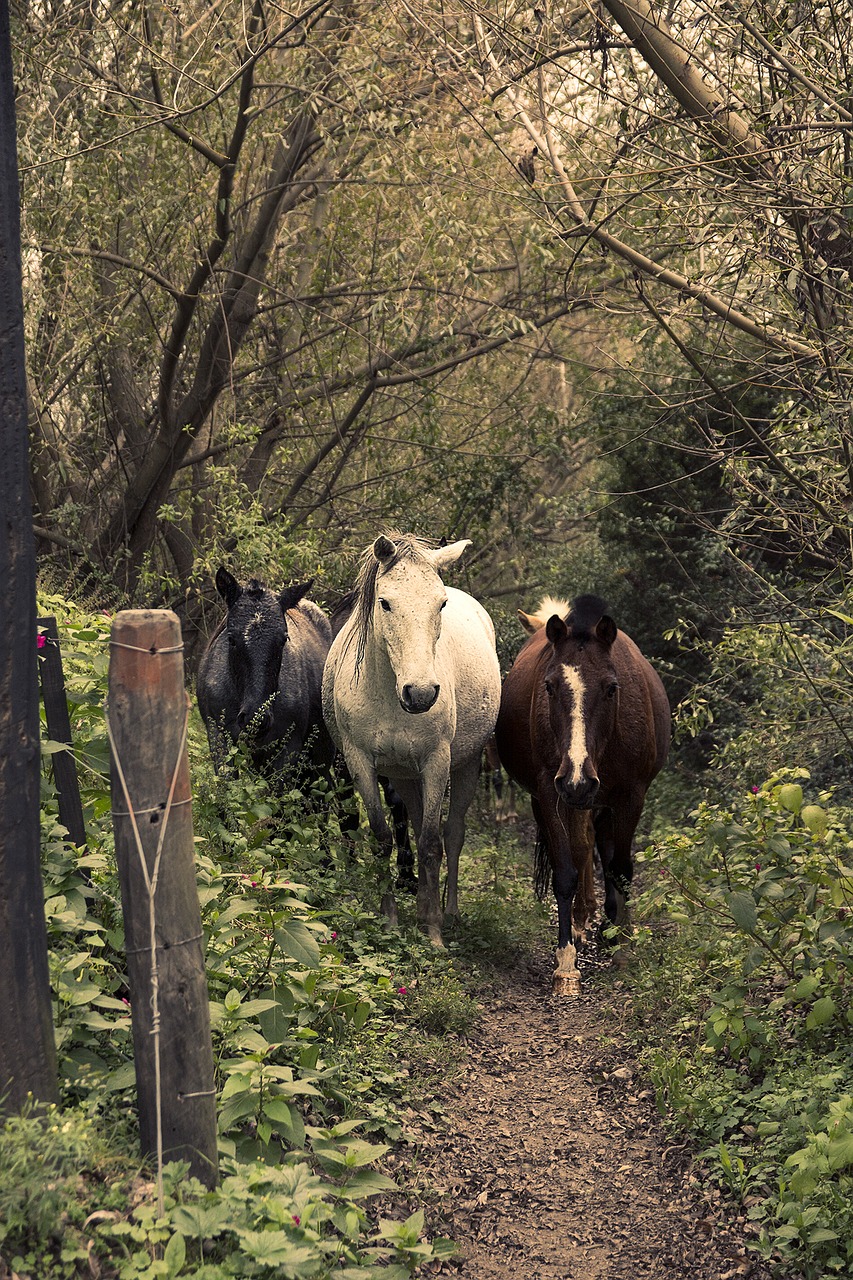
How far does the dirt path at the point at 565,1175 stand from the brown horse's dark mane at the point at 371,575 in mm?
2293

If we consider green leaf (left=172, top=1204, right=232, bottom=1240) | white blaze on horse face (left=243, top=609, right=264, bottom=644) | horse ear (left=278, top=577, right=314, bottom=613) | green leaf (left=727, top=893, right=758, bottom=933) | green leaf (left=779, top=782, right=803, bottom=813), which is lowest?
green leaf (left=172, top=1204, right=232, bottom=1240)

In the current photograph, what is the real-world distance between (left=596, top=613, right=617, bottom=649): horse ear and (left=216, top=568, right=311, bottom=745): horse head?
1.95 metres

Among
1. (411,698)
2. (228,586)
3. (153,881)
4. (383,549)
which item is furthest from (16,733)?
(228,586)

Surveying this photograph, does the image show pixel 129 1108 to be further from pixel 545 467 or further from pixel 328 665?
pixel 545 467

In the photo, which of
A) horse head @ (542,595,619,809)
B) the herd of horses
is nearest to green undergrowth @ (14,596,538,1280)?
the herd of horses

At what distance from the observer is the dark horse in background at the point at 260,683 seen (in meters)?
7.39

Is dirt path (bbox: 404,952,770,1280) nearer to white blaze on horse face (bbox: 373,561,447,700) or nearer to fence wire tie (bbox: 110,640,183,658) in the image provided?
white blaze on horse face (bbox: 373,561,447,700)

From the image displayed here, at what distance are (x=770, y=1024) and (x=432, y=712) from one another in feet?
8.85

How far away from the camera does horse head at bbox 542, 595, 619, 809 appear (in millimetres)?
6754

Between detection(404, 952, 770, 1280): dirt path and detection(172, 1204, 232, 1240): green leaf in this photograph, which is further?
detection(404, 952, 770, 1280): dirt path

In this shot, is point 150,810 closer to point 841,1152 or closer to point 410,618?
point 841,1152

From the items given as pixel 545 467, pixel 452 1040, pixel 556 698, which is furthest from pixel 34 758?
pixel 545 467

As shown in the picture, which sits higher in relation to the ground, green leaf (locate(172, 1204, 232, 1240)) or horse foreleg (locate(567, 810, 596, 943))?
green leaf (locate(172, 1204, 232, 1240))

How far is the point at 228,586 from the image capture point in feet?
24.8
